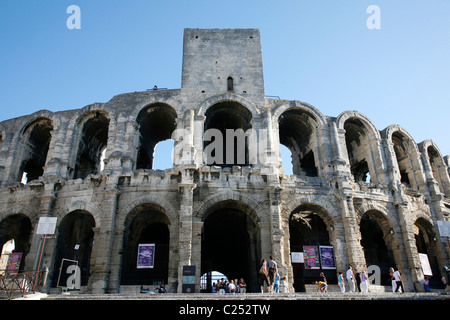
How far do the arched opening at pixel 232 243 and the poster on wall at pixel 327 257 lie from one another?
2.99m

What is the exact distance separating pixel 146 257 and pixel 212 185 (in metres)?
4.51

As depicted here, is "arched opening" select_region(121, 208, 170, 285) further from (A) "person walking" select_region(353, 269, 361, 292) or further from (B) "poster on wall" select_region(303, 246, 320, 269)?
(A) "person walking" select_region(353, 269, 361, 292)

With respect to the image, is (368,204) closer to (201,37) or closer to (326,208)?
(326,208)

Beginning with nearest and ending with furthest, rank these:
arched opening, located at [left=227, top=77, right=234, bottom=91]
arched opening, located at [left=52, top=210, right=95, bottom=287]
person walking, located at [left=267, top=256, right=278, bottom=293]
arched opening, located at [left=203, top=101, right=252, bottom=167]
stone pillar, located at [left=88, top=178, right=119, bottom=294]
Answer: person walking, located at [left=267, top=256, right=278, bottom=293], stone pillar, located at [left=88, top=178, right=119, bottom=294], arched opening, located at [left=52, top=210, right=95, bottom=287], arched opening, located at [left=203, top=101, right=252, bottom=167], arched opening, located at [left=227, top=77, right=234, bottom=91]

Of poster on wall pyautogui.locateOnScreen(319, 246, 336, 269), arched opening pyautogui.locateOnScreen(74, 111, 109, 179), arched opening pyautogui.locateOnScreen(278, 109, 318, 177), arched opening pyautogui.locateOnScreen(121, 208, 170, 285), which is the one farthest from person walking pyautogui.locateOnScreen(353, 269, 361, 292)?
arched opening pyautogui.locateOnScreen(74, 111, 109, 179)

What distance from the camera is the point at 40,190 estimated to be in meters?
18.3

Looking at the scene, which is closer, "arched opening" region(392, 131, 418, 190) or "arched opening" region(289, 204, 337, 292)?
"arched opening" region(289, 204, 337, 292)

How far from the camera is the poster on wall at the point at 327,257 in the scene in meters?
16.6

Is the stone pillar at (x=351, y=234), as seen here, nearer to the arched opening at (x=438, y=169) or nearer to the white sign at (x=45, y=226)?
the arched opening at (x=438, y=169)

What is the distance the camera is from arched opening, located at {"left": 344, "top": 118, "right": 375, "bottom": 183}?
2062cm

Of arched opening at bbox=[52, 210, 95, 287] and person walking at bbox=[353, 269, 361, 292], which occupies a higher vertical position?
arched opening at bbox=[52, 210, 95, 287]

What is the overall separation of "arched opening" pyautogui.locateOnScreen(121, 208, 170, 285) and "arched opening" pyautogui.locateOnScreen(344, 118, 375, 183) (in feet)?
39.1

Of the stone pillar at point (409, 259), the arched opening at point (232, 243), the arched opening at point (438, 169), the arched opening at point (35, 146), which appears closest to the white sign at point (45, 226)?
the arched opening at point (232, 243)
